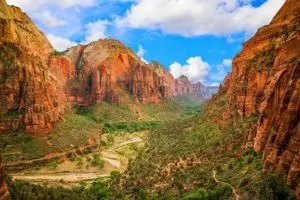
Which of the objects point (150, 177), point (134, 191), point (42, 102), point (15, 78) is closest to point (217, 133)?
point (150, 177)

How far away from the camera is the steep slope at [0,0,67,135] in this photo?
121 metres

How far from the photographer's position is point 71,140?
133 m

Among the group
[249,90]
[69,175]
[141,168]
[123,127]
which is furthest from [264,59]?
[123,127]

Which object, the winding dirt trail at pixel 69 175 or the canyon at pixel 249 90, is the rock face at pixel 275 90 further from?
the winding dirt trail at pixel 69 175

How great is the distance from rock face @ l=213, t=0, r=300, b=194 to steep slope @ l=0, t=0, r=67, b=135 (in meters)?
62.1

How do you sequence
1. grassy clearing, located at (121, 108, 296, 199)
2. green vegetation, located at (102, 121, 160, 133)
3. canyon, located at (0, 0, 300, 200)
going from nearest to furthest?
canyon, located at (0, 0, 300, 200)
grassy clearing, located at (121, 108, 296, 199)
green vegetation, located at (102, 121, 160, 133)

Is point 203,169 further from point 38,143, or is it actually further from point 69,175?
point 38,143

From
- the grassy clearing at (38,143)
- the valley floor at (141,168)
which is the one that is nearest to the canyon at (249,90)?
the grassy clearing at (38,143)

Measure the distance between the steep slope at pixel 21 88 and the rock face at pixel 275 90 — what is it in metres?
62.1

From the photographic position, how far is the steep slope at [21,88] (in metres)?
121

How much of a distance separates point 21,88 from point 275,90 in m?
91.1

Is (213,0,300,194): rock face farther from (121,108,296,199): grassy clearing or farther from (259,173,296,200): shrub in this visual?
(121,108,296,199): grassy clearing

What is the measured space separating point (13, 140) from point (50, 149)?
37.8ft

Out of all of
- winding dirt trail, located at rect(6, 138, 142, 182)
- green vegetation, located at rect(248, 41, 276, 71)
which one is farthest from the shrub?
winding dirt trail, located at rect(6, 138, 142, 182)
